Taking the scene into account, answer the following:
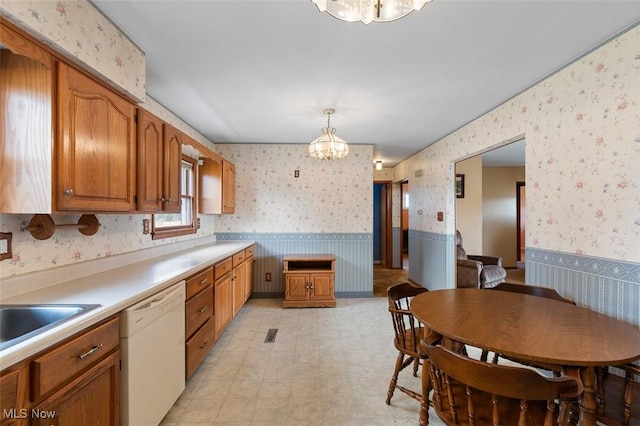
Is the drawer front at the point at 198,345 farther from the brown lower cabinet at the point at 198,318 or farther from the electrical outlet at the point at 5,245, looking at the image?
the electrical outlet at the point at 5,245

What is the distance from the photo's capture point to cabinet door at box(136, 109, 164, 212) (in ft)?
6.02

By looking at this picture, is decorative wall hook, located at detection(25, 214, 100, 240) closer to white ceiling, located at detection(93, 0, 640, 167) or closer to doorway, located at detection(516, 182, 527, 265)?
white ceiling, located at detection(93, 0, 640, 167)

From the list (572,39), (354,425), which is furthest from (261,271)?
(572,39)

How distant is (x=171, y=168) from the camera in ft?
7.35

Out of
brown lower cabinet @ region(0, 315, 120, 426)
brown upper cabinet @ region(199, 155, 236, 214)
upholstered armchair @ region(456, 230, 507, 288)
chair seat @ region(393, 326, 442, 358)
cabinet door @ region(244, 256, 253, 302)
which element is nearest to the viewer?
brown lower cabinet @ region(0, 315, 120, 426)

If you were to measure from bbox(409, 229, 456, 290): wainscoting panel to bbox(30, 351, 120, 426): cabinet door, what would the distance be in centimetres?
379

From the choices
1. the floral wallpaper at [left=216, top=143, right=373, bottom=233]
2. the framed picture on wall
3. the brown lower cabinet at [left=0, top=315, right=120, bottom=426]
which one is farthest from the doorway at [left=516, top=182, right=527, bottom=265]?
the brown lower cabinet at [left=0, top=315, right=120, bottom=426]

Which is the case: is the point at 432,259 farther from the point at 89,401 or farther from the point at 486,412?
the point at 89,401

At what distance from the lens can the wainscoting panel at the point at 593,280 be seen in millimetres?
1658

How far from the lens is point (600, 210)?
182 centimetres

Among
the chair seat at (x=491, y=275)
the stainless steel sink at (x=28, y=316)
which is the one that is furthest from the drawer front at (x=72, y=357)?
the chair seat at (x=491, y=275)

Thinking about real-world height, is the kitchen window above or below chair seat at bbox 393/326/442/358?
above

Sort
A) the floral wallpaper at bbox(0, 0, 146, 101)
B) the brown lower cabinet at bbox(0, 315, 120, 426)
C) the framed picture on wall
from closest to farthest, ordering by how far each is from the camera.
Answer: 1. the brown lower cabinet at bbox(0, 315, 120, 426)
2. the floral wallpaper at bbox(0, 0, 146, 101)
3. the framed picture on wall

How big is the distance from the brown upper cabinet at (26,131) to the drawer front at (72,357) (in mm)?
603
